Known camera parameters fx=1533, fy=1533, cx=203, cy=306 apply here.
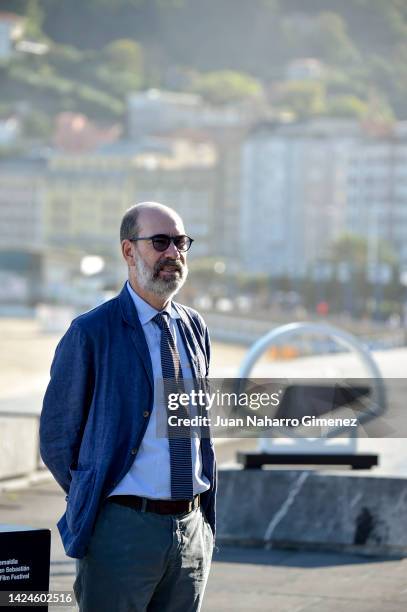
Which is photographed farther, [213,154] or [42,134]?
[42,134]

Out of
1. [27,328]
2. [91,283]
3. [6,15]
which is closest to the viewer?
[27,328]

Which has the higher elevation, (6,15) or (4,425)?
(6,15)

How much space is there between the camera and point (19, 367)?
1731 inches

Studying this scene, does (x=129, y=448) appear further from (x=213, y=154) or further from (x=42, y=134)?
(x=42, y=134)

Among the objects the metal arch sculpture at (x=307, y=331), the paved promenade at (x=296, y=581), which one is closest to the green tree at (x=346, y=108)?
the metal arch sculpture at (x=307, y=331)

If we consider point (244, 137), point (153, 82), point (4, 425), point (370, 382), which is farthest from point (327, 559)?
point (153, 82)

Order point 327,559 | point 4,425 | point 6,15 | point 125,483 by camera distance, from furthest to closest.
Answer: point 6,15
point 4,425
point 327,559
point 125,483

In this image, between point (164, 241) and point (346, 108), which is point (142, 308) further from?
point (346, 108)

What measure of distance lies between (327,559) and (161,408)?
89.8 inches

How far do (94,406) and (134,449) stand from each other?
0.10 meters

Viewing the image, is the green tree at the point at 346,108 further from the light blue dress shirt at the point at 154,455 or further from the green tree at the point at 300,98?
the light blue dress shirt at the point at 154,455

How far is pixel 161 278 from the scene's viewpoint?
2.40 m

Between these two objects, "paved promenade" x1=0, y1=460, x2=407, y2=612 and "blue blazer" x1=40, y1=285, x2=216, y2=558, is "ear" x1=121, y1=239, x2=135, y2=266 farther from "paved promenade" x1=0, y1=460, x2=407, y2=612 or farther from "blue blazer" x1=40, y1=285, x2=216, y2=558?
"paved promenade" x1=0, y1=460, x2=407, y2=612

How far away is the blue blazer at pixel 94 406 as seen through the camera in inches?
90.9
